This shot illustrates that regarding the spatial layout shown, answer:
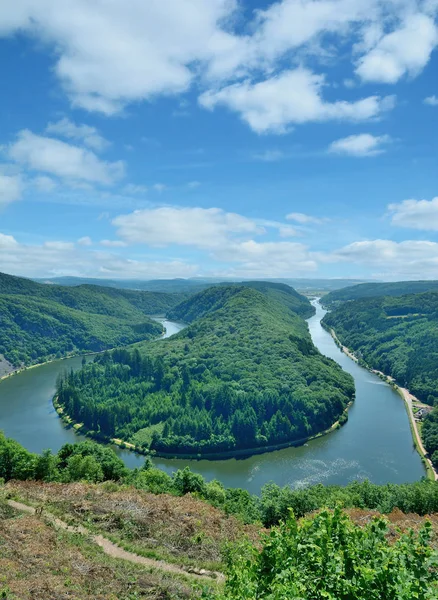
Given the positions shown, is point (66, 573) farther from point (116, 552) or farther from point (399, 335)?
point (399, 335)

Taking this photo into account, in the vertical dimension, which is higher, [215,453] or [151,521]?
[151,521]

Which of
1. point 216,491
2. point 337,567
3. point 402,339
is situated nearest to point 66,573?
point 337,567

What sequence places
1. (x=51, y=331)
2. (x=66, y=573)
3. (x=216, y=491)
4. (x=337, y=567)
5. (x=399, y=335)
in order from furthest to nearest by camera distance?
(x=51, y=331) < (x=399, y=335) < (x=216, y=491) < (x=66, y=573) < (x=337, y=567)

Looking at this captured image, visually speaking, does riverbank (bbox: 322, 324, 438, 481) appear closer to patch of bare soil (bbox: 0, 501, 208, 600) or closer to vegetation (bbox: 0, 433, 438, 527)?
vegetation (bbox: 0, 433, 438, 527)

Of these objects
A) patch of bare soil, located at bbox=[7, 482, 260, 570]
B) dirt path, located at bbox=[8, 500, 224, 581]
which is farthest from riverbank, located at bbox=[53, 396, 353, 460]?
dirt path, located at bbox=[8, 500, 224, 581]

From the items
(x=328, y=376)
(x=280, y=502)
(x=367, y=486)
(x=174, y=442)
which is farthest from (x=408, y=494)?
(x=328, y=376)

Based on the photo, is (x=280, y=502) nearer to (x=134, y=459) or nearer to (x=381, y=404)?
(x=134, y=459)
